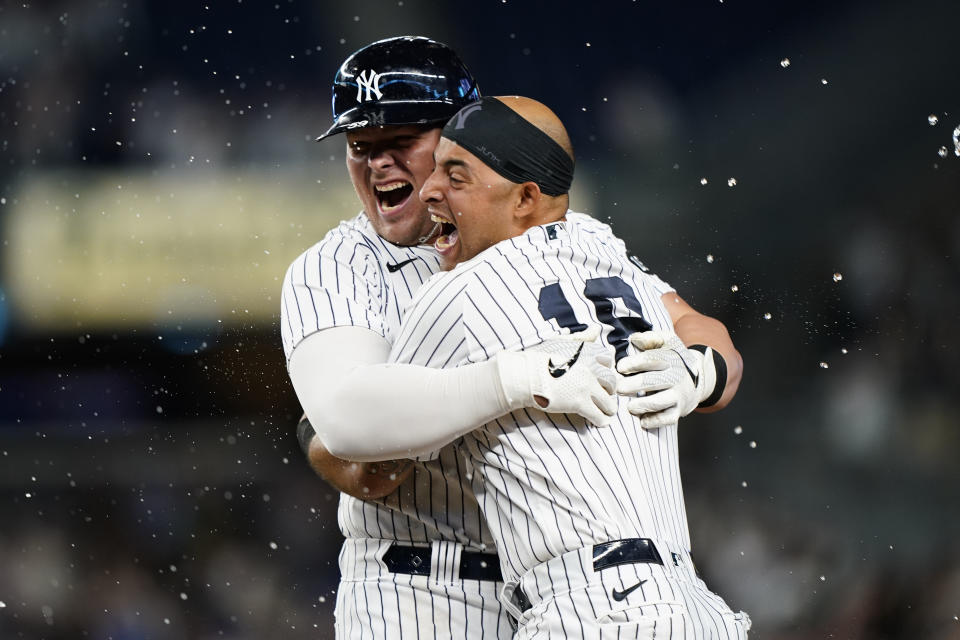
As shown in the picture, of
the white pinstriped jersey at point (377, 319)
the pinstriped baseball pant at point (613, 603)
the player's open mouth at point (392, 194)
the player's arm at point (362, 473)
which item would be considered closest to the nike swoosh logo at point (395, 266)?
the white pinstriped jersey at point (377, 319)

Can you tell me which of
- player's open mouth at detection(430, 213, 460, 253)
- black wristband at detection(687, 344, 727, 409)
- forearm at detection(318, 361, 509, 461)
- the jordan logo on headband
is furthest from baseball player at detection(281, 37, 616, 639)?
black wristband at detection(687, 344, 727, 409)

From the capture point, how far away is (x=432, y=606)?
196cm

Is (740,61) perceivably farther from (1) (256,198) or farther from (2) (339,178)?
(1) (256,198)

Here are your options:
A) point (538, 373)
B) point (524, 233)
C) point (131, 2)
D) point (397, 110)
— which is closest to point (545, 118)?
point (524, 233)

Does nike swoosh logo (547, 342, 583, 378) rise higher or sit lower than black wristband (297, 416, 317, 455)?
lower

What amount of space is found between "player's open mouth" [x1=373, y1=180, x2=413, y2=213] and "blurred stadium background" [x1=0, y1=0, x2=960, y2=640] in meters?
3.58

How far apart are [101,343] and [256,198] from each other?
1.21m

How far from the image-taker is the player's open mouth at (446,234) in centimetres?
186

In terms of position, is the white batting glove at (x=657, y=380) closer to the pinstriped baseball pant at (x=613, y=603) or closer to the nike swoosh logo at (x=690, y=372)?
the nike swoosh logo at (x=690, y=372)

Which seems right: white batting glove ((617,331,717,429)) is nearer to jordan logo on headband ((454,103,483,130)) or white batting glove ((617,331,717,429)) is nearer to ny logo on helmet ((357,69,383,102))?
jordan logo on headband ((454,103,483,130))

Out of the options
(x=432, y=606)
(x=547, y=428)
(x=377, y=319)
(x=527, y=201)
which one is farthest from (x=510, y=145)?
(x=432, y=606)

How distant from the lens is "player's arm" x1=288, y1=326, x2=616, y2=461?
1.51 m

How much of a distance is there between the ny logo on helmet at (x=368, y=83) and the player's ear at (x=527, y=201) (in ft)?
1.54

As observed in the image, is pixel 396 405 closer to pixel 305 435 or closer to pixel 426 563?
pixel 426 563
